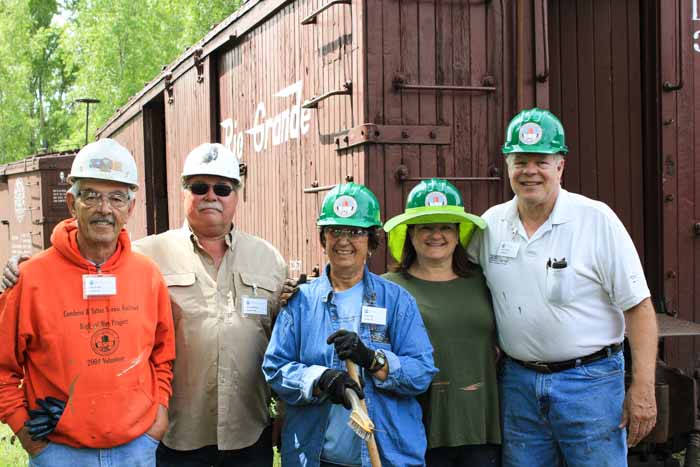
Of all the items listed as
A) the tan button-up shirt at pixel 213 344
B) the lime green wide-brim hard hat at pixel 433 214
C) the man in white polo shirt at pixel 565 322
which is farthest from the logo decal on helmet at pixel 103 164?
the man in white polo shirt at pixel 565 322

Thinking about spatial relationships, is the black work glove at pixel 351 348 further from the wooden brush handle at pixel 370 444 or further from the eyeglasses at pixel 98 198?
the eyeglasses at pixel 98 198

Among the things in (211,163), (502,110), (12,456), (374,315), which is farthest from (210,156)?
(12,456)

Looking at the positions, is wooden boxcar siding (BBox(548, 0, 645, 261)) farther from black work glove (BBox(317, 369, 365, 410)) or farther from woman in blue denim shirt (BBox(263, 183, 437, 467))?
black work glove (BBox(317, 369, 365, 410))

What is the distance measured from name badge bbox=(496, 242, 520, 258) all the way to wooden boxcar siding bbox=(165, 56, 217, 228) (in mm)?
5102

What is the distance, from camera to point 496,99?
4.46m

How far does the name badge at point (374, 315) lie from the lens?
2.84 metres

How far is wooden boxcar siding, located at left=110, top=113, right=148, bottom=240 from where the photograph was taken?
1155 cm

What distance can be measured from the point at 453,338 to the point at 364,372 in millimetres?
509

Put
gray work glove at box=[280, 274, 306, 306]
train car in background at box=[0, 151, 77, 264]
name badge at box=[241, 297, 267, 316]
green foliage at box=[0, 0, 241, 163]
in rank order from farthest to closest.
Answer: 1. green foliage at box=[0, 0, 241, 163]
2. train car in background at box=[0, 151, 77, 264]
3. name badge at box=[241, 297, 267, 316]
4. gray work glove at box=[280, 274, 306, 306]

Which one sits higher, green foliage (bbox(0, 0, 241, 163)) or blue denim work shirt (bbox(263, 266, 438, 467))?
green foliage (bbox(0, 0, 241, 163))

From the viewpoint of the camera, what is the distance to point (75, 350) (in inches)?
101

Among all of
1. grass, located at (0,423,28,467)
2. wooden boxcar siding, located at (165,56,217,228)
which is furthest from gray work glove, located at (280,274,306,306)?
wooden boxcar siding, located at (165,56,217,228)

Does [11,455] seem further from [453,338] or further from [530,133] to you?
[530,133]

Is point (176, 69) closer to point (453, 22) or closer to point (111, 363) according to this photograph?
point (453, 22)
